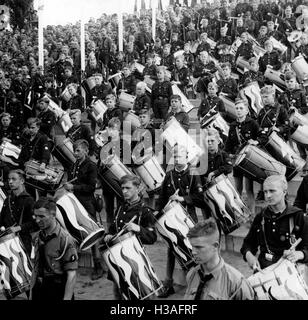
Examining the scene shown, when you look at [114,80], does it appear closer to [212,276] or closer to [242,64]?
[242,64]

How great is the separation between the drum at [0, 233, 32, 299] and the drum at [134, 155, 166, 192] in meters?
→ 2.59

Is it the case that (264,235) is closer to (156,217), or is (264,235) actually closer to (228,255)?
(156,217)

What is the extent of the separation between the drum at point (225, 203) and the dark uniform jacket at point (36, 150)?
307cm

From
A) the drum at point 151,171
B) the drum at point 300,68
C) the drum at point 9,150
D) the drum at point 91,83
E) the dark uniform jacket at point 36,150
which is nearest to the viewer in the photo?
the drum at point 151,171

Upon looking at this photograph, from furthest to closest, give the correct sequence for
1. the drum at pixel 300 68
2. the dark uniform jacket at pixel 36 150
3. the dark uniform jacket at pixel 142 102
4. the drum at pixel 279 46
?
the drum at pixel 279 46, the drum at pixel 300 68, the dark uniform jacket at pixel 142 102, the dark uniform jacket at pixel 36 150

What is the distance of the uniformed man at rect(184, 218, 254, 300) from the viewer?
3.53 m

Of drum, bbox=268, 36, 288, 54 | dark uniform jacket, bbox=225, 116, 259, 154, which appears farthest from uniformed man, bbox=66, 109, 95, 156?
drum, bbox=268, 36, 288, 54

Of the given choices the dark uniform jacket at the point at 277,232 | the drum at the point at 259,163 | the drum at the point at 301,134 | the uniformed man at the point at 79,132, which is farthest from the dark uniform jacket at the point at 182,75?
the dark uniform jacket at the point at 277,232

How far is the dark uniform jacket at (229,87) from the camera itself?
11109 millimetres

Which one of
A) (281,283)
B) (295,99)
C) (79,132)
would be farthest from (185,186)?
(295,99)

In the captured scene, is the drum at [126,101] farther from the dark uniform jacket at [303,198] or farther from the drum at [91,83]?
the dark uniform jacket at [303,198]
